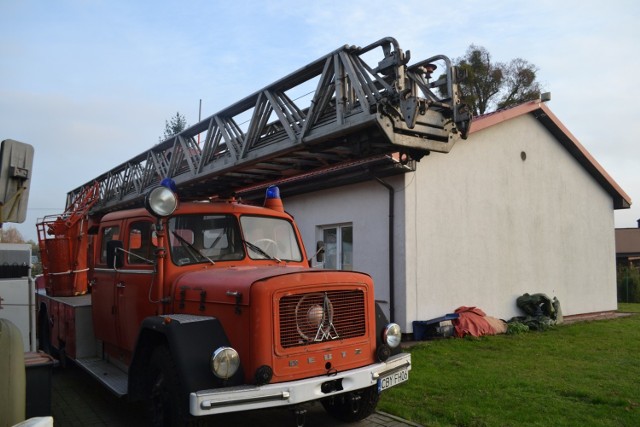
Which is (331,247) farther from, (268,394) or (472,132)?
(268,394)

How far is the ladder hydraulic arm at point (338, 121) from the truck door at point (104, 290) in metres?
1.46

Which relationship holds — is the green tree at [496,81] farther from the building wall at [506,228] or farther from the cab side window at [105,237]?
the cab side window at [105,237]

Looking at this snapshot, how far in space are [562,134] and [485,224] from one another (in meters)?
4.11

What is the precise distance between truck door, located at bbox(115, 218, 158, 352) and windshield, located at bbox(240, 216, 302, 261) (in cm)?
98

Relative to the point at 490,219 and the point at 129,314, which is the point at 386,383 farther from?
the point at 490,219

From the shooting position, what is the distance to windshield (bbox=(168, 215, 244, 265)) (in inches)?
218

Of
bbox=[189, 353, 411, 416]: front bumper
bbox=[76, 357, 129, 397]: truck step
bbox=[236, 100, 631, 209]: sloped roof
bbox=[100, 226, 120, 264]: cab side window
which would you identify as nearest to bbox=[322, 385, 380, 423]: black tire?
bbox=[189, 353, 411, 416]: front bumper

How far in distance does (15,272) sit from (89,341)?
1.57 m

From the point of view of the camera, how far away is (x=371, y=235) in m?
10.9

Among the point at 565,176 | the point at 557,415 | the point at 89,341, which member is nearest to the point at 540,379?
the point at 557,415

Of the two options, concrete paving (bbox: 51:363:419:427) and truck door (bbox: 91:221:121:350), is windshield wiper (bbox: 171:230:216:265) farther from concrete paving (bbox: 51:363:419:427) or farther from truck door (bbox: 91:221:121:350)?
concrete paving (bbox: 51:363:419:427)

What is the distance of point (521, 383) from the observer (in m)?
6.83

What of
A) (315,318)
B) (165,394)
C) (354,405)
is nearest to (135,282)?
(165,394)

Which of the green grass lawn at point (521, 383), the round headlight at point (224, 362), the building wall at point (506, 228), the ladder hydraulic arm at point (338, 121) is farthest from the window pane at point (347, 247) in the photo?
the round headlight at point (224, 362)
